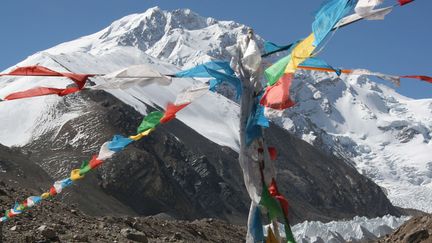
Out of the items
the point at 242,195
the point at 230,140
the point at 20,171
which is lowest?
the point at 20,171

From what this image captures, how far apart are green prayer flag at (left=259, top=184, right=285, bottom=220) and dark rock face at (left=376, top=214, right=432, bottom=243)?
34.2 feet

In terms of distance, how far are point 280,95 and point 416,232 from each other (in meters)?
12.8

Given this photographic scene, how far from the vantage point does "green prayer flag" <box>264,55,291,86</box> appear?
22.1 ft

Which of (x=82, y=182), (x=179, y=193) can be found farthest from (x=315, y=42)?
(x=179, y=193)

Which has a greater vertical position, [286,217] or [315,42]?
[315,42]

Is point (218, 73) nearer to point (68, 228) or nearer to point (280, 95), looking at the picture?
point (280, 95)

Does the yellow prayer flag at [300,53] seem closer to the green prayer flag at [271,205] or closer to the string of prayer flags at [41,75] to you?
the green prayer flag at [271,205]

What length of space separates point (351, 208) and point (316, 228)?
116 metres

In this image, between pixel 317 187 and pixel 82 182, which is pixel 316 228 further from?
pixel 317 187

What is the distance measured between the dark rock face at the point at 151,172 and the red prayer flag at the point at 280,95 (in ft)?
214

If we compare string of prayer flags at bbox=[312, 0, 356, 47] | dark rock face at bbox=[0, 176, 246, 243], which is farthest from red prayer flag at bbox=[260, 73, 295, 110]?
dark rock face at bbox=[0, 176, 246, 243]

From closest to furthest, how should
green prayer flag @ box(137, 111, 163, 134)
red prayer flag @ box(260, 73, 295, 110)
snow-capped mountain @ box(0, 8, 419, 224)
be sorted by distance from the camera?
red prayer flag @ box(260, 73, 295, 110)
green prayer flag @ box(137, 111, 163, 134)
snow-capped mountain @ box(0, 8, 419, 224)

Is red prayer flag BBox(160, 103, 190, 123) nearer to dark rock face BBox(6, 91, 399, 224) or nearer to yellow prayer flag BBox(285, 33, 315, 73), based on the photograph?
yellow prayer flag BBox(285, 33, 315, 73)

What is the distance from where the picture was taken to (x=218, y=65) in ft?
26.5
